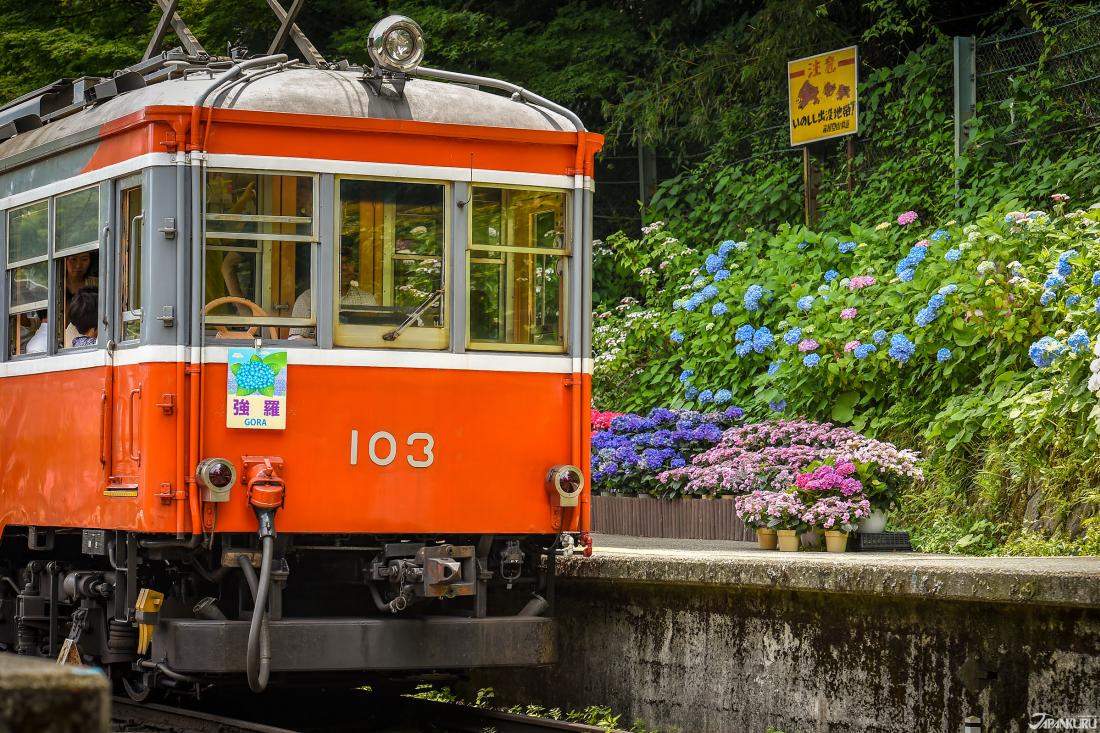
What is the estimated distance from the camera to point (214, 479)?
20.5ft

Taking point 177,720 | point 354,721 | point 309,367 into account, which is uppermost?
point 309,367

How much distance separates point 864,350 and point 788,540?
1.87 metres

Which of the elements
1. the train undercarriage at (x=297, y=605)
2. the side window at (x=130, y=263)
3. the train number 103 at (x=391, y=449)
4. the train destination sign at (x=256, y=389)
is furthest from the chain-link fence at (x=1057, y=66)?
the side window at (x=130, y=263)

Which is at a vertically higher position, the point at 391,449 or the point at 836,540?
the point at 391,449

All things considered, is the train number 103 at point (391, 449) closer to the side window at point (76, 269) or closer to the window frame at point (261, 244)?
the window frame at point (261, 244)

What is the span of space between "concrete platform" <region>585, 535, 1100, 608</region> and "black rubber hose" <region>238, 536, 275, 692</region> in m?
2.02

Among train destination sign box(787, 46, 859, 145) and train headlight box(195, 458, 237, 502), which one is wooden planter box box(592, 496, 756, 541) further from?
train destination sign box(787, 46, 859, 145)

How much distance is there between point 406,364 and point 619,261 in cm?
833

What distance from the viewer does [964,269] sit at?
9750 mm

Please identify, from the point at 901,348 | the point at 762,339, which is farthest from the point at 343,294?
the point at 762,339

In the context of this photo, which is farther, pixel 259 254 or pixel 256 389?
pixel 259 254

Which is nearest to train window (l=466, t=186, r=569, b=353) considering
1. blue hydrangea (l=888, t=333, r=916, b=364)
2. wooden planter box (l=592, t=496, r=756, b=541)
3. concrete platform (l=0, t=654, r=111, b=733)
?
wooden planter box (l=592, t=496, r=756, b=541)

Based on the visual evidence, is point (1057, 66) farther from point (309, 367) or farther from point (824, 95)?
point (309, 367)

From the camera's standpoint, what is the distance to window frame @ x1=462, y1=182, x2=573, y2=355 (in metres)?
6.85
